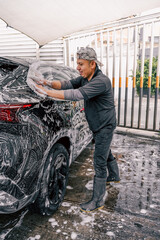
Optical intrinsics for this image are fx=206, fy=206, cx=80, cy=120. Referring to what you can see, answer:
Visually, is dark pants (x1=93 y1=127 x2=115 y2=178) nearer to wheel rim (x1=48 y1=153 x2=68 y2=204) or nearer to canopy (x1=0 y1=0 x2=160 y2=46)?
wheel rim (x1=48 y1=153 x2=68 y2=204)

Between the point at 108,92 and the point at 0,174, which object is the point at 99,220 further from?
the point at 108,92

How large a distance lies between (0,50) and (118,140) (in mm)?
5913

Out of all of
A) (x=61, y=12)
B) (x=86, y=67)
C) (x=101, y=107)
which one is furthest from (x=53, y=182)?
(x=61, y=12)

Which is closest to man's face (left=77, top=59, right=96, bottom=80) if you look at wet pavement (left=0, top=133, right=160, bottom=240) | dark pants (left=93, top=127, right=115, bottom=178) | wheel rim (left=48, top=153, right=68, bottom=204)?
dark pants (left=93, top=127, right=115, bottom=178)

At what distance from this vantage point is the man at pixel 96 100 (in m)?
2.05

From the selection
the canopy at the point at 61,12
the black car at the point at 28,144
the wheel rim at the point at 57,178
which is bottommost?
the wheel rim at the point at 57,178

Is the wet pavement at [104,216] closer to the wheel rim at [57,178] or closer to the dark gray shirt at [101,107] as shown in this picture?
the wheel rim at [57,178]

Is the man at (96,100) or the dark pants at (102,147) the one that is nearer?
the man at (96,100)

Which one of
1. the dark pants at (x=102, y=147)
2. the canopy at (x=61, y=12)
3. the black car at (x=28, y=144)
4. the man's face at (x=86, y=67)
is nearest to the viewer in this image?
the black car at (x=28, y=144)

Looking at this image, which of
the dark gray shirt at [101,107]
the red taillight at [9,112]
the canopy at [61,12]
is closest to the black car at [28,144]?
the red taillight at [9,112]

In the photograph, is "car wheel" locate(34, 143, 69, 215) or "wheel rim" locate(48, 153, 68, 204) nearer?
"car wheel" locate(34, 143, 69, 215)

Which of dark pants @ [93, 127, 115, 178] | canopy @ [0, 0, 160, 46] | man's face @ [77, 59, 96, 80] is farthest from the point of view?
canopy @ [0, 0, 160, 46]

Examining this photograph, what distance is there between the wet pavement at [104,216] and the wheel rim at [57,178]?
208 mm

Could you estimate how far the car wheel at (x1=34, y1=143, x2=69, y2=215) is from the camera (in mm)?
2080
